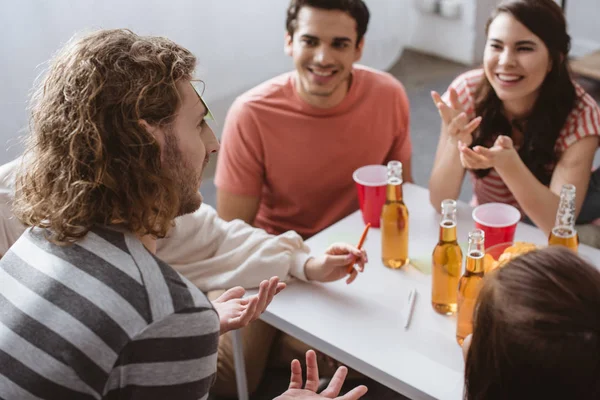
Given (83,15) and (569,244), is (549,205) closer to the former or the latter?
(569,244)

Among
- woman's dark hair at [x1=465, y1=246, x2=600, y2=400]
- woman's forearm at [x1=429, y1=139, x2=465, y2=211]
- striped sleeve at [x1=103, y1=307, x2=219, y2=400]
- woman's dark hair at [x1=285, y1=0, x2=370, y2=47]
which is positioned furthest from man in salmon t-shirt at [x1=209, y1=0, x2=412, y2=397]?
woman's dark hair at [x1=465, y1=246, x2=600, y2=400]

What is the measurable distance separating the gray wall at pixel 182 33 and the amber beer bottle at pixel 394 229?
1.02 m

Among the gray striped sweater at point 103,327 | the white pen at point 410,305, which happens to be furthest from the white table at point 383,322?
the gray striped sweater at point 103,327

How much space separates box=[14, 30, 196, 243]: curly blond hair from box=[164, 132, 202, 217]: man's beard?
21 millimetres

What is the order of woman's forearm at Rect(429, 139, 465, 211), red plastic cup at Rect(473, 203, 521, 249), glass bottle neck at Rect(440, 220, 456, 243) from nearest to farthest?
glass bottle neck at Rect(440, 220, 456, 243)
red plastic cup at Rect(473, 203, 521, 249)
woman's forearm at Rect(429, 139, 465, 211)

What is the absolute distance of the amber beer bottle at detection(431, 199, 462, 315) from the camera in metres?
1.37

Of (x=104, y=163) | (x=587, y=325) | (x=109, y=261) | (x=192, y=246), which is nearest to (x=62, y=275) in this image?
(x=109, y=261)

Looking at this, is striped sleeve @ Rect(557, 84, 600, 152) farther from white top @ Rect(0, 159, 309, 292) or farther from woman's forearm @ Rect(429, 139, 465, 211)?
white top @ Rect(0, 159, 309, 292)

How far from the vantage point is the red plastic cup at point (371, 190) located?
5.47 feet

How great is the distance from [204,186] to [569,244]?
204 cm

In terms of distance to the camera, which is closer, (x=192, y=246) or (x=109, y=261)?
(x=109, y=261)

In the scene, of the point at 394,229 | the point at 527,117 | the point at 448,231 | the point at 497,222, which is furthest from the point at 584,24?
the point at 448,231

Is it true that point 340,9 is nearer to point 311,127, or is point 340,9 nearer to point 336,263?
point 311,127

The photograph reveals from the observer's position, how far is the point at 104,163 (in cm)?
106
